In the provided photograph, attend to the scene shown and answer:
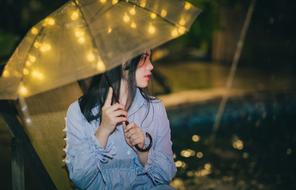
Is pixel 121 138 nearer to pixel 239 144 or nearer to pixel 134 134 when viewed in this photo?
pixel 134 134

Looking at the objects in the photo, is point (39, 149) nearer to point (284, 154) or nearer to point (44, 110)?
point (44, 110)

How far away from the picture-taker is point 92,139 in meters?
2.93

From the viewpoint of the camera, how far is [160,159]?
119 inches

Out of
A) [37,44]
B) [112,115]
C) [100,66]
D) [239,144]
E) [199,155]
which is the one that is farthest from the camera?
[239,144]

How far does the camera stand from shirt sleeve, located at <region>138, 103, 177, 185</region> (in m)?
3.00

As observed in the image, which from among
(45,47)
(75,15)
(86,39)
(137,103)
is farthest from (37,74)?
(137,103)

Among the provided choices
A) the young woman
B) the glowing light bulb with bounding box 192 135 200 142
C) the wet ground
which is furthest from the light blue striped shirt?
the glowing light bulb with bounding box 192 135 200 142

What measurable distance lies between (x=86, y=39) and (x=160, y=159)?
0.93 meters

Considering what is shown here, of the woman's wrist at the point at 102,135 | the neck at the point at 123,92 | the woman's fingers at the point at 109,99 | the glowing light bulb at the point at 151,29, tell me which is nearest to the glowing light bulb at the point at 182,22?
the glowing light bulb at the point at 151,29

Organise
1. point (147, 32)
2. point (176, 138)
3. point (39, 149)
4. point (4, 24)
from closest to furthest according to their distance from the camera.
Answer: point (147, 32) < point (39, 149) < point (176, 138) < point (4, 24)

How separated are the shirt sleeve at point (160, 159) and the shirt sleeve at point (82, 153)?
0.27 meters

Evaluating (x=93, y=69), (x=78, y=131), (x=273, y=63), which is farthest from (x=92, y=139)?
(x=273, y=63)

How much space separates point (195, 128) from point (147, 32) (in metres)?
5.17

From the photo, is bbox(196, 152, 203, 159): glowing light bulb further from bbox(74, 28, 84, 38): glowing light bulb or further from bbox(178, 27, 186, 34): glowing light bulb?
bbox(74, 28, 84, 38): glowing light bulb
